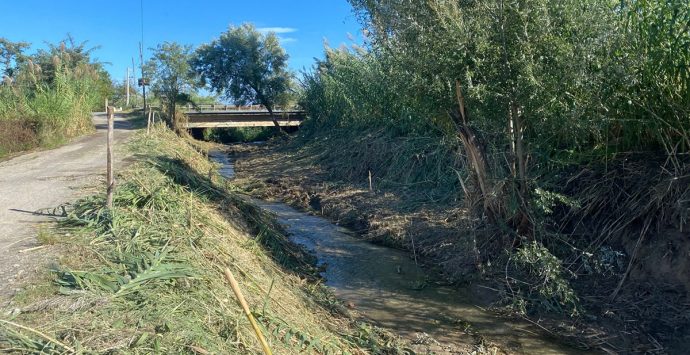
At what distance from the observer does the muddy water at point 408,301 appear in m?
6.70

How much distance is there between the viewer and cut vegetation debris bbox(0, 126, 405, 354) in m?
3.96

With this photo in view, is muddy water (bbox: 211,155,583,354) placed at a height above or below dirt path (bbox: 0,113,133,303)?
below

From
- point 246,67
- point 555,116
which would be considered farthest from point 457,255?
point 246,67

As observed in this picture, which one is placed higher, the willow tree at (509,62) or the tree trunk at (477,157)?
the willow tree at (509,62)

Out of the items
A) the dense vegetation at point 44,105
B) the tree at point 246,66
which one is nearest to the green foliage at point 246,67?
the tree at point 246,66

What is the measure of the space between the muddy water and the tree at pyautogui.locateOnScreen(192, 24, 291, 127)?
2129cm

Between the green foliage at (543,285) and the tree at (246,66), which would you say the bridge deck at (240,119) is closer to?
the tree at (246,66)

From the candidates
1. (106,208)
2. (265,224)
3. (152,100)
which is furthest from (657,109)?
(152,100)

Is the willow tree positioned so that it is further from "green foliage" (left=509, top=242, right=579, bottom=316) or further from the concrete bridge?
the concrete bridge

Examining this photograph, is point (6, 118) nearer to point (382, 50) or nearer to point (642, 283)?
point (382, 50)

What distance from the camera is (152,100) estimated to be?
110ft

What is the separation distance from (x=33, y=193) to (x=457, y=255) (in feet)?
23.1

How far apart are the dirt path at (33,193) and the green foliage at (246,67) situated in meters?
14.4

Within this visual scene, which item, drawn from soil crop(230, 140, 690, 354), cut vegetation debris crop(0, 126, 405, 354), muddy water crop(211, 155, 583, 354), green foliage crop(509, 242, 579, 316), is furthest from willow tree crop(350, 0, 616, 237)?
cut vegetation debris crop(0, 126, 405, 354)
